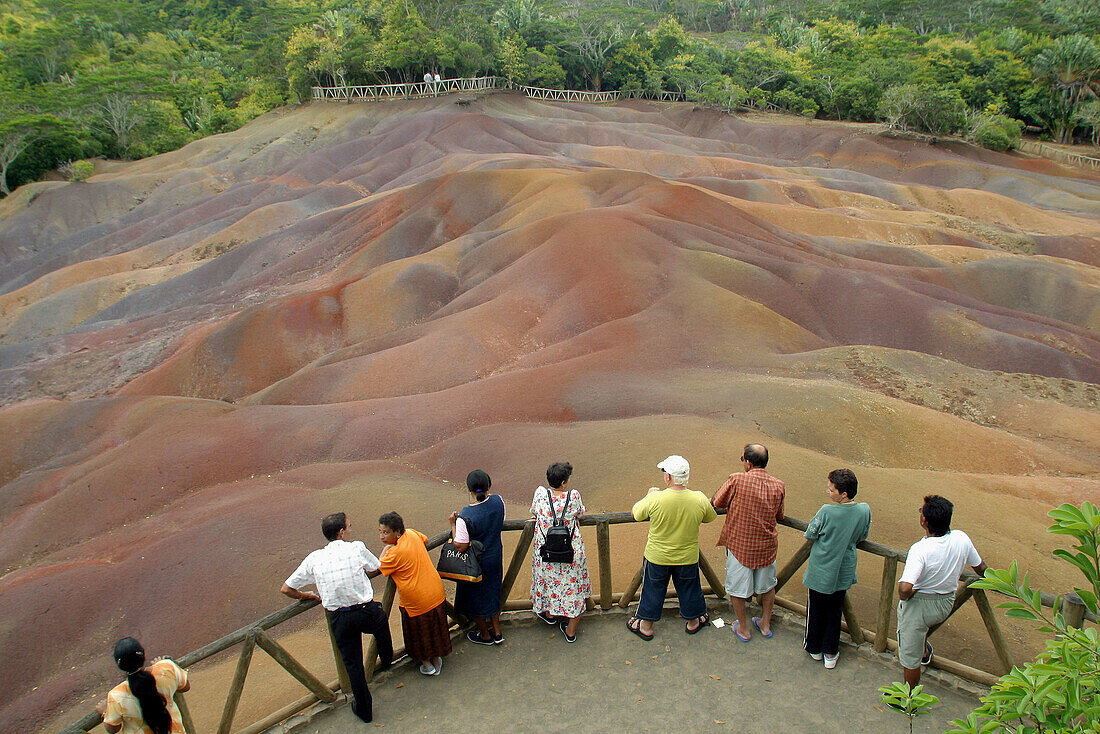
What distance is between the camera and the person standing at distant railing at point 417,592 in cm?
582

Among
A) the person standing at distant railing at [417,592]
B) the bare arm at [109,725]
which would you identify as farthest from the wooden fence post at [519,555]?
the bare arm at [109,725]

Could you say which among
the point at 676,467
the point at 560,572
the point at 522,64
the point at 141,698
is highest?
the point at 522,64

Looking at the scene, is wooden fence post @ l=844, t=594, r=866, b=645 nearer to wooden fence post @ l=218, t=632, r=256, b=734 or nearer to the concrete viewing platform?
the concrete viewing platform

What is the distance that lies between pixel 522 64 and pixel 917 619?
2473 inches

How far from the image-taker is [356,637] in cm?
564

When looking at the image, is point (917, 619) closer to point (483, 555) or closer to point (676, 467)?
point (676, 467)

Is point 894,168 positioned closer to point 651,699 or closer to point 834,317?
point 834,317

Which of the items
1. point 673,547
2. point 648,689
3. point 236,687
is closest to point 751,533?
point 673,547

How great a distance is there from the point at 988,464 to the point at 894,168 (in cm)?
4186

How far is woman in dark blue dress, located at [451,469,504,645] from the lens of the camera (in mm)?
6102

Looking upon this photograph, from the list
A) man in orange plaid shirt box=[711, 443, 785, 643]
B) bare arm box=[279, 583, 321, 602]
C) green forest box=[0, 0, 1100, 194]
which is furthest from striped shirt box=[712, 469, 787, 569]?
green forest box=[0, 0, 1100, 194]

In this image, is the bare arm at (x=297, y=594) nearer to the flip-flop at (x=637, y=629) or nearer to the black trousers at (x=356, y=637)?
the black trousers at (x=356, y=637)

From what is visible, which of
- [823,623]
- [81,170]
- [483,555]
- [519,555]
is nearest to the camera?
[823,623]

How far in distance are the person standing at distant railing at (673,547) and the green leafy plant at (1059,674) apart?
312 cm
